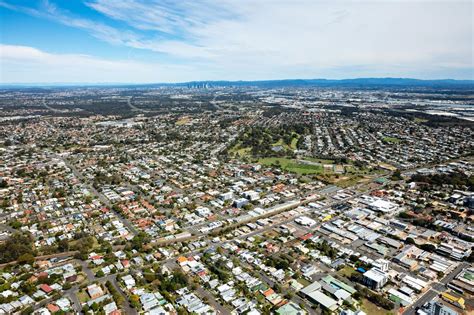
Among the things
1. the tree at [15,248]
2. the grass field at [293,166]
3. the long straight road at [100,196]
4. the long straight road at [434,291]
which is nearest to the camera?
the long straight road at [434,291]

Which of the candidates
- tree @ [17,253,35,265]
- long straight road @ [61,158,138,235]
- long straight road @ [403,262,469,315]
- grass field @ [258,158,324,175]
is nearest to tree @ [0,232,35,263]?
tree @ [17,253,35,265]

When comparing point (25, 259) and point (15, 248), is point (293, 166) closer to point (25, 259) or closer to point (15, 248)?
point (25, 259)

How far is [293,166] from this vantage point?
1921 inches

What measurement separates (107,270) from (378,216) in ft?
83.3

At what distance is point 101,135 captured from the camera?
76.5 metres

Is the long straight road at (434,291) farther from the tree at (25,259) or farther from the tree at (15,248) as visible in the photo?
the tree at (15,248)

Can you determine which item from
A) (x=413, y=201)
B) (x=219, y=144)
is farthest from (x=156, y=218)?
(x=219, y=144)

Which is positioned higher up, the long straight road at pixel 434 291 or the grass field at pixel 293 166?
the grass field at pixel 293 166

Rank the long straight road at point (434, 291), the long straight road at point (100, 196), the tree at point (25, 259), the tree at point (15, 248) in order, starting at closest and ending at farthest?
the long straight road at point (434, 291), the tree at point (25, 259), the tree at point (15, 248), the long straight road at point (100, 196)

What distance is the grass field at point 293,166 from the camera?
152 ft

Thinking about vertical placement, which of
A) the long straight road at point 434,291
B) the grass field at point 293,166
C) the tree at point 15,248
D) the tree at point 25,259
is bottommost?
the long straight road at point 434,291

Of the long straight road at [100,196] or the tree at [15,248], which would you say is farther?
the long straight road at [100,196]

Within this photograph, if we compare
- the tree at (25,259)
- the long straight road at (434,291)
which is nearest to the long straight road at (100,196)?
the tree at (25,259)

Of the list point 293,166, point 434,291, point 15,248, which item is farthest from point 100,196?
point 434,291
